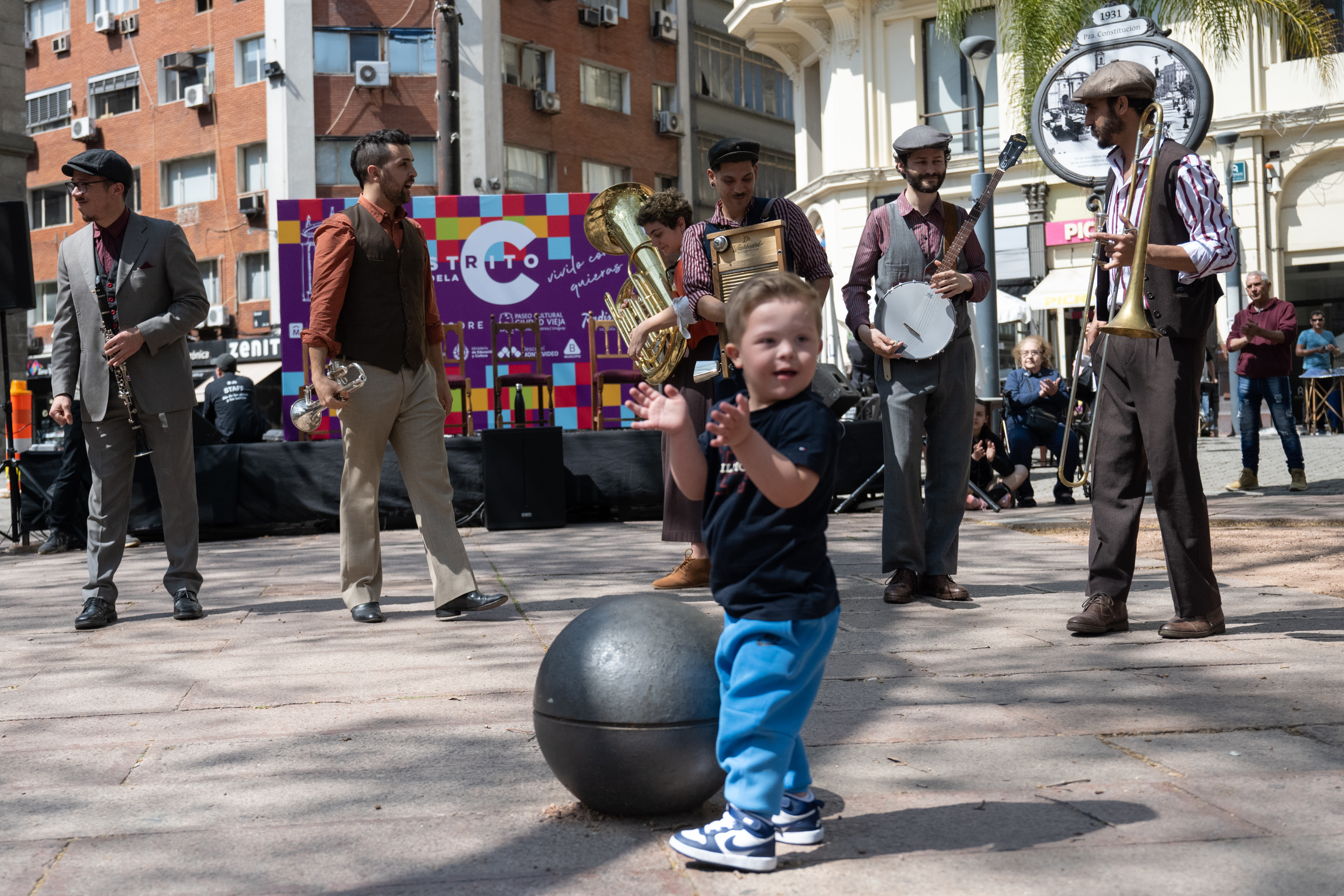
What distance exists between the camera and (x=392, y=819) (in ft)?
Answer: 9.47

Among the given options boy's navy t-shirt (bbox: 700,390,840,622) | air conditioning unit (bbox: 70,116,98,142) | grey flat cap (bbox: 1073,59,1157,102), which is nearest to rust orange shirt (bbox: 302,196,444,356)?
grey flat cap (bbox: 1073,59,1157,102)

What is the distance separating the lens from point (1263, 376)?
464 inches

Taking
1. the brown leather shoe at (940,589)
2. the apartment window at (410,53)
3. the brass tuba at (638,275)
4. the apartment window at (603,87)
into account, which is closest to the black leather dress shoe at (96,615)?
the brass tuba at (638,275)

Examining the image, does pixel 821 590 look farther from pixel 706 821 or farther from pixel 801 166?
pixel 801 166

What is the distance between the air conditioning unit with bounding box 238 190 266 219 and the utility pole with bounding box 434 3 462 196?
60.6 feet

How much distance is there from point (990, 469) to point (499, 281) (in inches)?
201

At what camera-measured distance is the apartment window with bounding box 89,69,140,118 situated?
37.5 m

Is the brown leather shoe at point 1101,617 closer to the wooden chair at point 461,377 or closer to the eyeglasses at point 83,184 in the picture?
the eyeglasses at point 83,184

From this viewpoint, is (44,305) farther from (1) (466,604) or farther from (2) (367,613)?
(1) (466,604)

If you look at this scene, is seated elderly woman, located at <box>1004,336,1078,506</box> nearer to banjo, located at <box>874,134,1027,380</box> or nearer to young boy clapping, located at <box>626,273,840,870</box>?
banjo, located at <box>874,134,1027,380</box>

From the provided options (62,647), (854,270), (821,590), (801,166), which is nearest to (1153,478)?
(854,270)

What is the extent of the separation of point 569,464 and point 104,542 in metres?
5.41

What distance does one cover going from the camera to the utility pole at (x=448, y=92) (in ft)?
56.1

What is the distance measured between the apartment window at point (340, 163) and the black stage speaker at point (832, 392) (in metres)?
23.6
